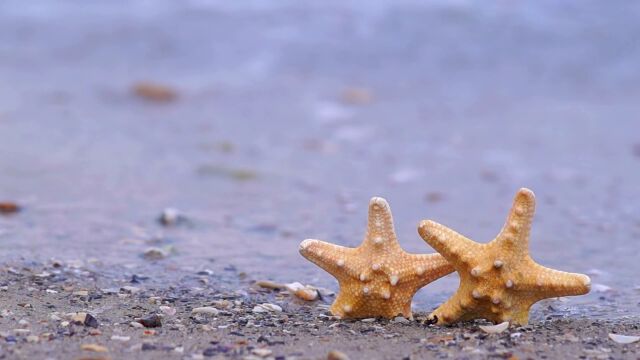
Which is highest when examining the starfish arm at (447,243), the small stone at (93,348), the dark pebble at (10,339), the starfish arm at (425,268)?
the starfish arm at (447,243)

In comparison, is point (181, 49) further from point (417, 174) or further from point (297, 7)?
point (417, 174)

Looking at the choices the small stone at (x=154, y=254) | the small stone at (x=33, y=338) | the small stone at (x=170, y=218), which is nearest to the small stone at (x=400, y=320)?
the small stone at (x=33, y=338)

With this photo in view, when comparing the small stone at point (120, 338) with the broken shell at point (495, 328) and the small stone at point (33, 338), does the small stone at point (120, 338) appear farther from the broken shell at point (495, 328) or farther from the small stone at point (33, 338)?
the broken shell at point (495, 328)

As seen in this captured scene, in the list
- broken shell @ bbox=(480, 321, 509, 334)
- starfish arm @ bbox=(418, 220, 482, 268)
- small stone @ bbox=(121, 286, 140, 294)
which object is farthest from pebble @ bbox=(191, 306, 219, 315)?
broken shell @ bbox=(480, 321, 509, 334)

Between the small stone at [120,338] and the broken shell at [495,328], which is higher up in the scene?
the broken shell at [495,328]

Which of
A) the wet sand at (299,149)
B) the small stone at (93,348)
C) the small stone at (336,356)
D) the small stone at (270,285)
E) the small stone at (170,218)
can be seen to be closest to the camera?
the small stone at (336,356)

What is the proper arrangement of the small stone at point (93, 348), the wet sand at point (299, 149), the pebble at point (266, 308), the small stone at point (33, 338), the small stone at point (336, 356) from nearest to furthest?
the small stone at point (336, 356) < the small stone at point (93, 348) < the small stone at point (33, 338) < the pebble at point (266, 308) < the wet sand at point (299, 149)

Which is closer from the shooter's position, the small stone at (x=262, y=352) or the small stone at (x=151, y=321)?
the small stone at (x=262, y=352)
